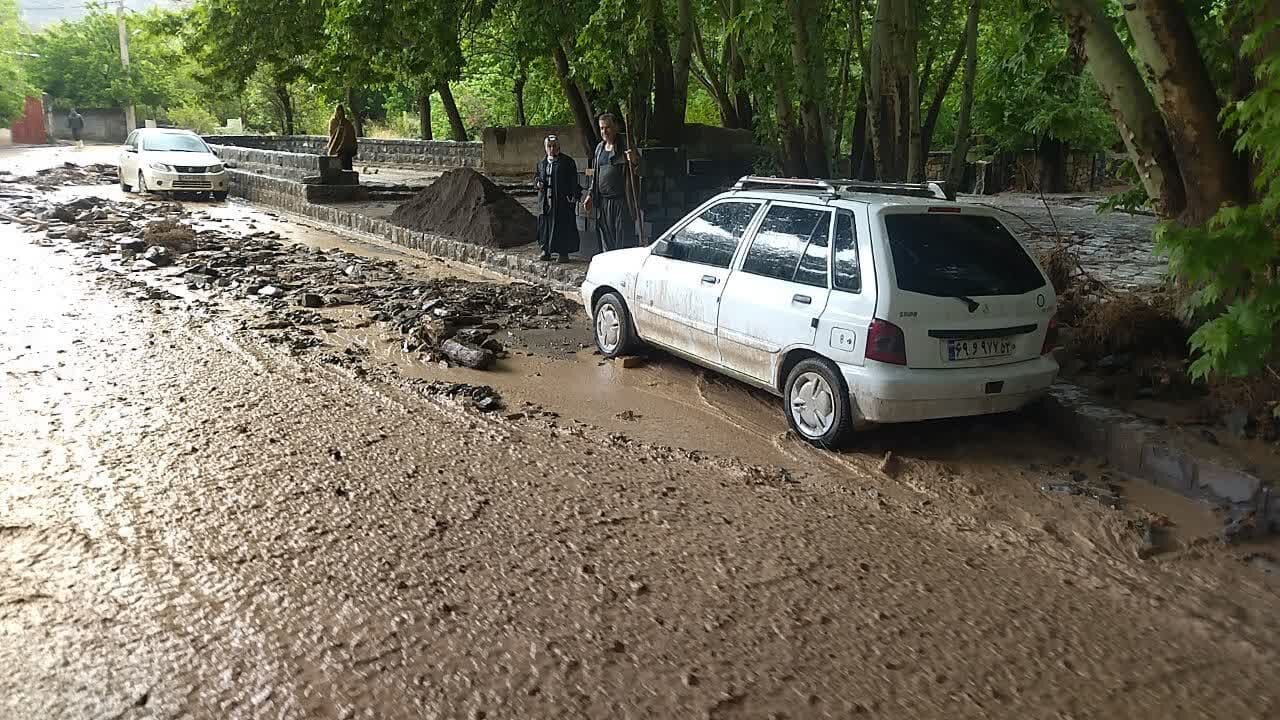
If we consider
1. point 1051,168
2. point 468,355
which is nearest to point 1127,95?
point 468,355

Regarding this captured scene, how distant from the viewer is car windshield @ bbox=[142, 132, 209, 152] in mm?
23781

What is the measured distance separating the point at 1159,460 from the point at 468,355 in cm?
501

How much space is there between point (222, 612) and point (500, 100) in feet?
130

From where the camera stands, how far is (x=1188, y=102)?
6.13m

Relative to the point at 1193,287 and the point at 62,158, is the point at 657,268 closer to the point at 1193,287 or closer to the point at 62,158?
the point at 1193,287

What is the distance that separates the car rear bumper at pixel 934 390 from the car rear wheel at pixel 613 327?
8.43 feet

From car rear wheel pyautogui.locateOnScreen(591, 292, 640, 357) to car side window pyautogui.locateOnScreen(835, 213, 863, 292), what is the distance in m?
2.34

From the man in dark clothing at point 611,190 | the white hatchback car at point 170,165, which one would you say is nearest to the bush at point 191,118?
the white hatchback car at point 170,165

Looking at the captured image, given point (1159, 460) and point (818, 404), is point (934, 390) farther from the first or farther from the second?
point (1159, 460)

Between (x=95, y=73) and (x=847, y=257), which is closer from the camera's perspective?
(x=847, y=257)

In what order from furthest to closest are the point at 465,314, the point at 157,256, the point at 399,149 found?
the point at 399,149
the point at 157,256
the point at 465,314

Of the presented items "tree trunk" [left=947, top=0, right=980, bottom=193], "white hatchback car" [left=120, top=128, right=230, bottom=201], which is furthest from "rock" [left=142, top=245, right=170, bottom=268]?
"white hatchback car" [left=120, top=128, right=230, bottom=201]

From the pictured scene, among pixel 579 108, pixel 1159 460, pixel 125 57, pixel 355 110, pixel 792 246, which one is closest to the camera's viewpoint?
pixel 1159 460

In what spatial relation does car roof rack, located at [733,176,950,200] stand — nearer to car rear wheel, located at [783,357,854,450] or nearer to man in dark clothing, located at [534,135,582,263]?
car rear wheel, located at [783,357,854,450]
